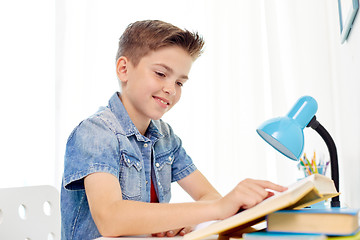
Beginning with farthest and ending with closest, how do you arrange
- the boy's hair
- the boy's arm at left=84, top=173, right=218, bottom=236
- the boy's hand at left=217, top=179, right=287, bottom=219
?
the boy's hair → the boy's arm at left=84, top=173, right=218, bottom=236 → the boy's hand at left=217, top=179, right=287, bottom=219

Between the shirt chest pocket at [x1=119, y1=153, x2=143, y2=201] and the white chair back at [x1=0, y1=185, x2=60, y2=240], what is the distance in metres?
0.19

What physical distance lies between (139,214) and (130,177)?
0.26 metres

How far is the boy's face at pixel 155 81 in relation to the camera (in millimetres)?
984

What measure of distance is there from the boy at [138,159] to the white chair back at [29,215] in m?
0.03

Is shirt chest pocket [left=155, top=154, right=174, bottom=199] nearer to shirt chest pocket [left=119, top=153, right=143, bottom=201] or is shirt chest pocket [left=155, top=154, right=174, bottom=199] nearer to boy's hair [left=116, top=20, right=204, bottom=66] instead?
shirt chest pocket [left=119, top=153, right=143, bottom=201]

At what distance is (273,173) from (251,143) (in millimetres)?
176

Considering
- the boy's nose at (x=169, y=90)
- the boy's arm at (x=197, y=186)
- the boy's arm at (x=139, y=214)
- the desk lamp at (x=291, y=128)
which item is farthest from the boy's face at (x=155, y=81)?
the desk lamp at (x=291, y=128)

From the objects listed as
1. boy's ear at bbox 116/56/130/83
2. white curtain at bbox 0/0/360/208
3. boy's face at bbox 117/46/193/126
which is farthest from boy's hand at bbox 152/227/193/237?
white curtain at bbox 0/0/360/208

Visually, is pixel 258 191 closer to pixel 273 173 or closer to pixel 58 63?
pixel 273 173

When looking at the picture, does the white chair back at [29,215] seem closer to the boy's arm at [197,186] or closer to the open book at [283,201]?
the boy's arm at [197,186]

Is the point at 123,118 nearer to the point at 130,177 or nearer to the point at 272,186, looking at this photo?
the point at 130,177

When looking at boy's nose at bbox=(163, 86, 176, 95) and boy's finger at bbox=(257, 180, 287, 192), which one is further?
boy's nose at bbox=(163, 86, 176, 95)

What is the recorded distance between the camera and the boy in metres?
0.67

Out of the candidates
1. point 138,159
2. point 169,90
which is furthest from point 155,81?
point 138,159
